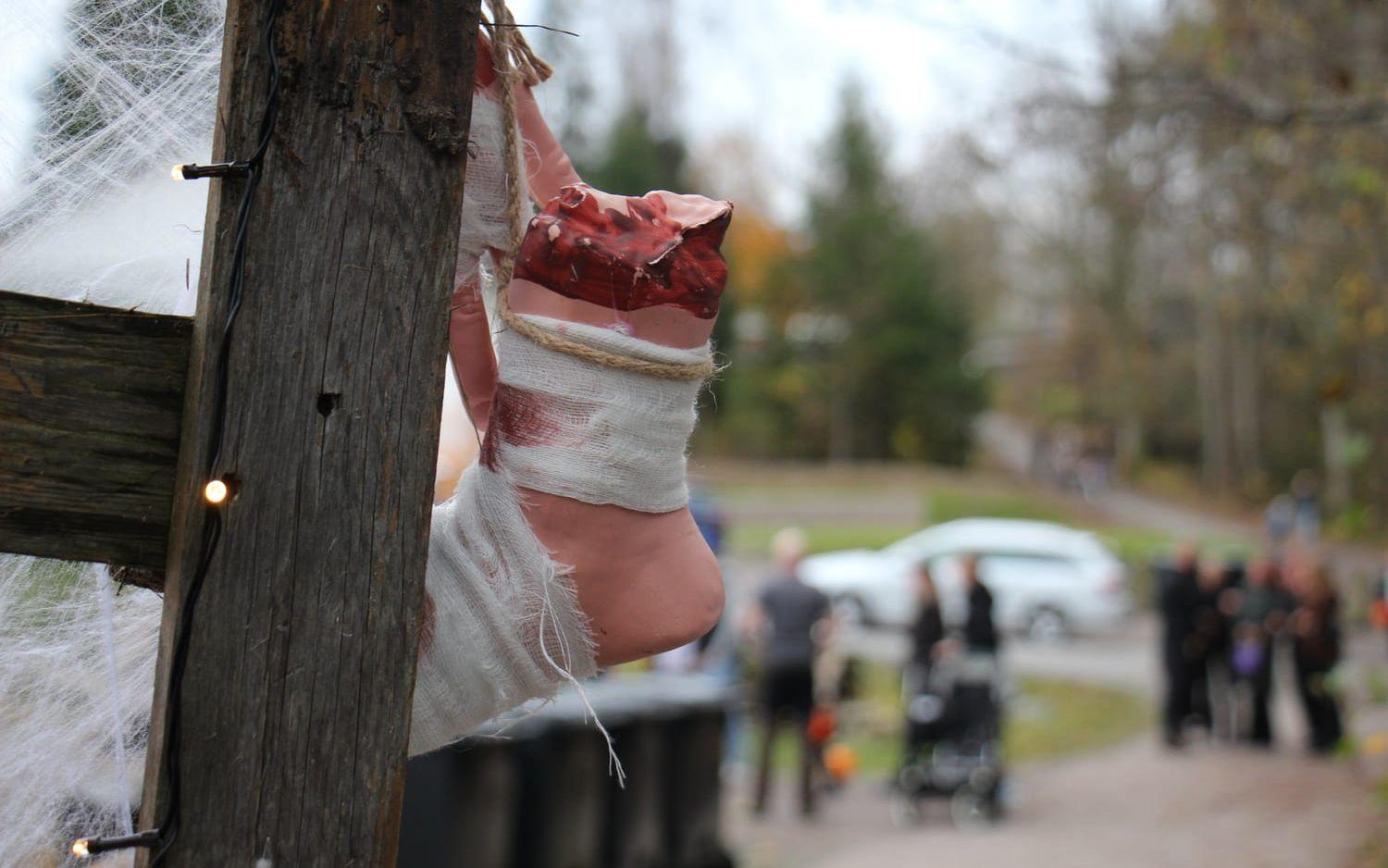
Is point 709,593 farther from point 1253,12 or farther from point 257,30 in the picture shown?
point 1253,12

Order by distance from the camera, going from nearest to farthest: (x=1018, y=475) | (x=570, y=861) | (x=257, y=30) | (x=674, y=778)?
(x=257, y=30), (x=570, y=861), (x=674, y=778), (x=1018, y=475)

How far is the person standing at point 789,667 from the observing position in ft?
33.7

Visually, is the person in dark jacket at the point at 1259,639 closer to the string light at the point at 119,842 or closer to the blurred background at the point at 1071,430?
the blurred background at the point at 1071,430

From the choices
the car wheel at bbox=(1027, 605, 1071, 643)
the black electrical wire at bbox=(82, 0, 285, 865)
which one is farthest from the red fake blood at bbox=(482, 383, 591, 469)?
the car wheel at bbox=(1027, 605, 1071, 643)

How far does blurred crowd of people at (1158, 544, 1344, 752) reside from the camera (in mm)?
12898

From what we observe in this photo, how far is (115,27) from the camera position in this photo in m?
1.47

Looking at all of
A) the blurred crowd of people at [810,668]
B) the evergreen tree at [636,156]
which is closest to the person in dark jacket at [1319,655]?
the blurred crowd of people at [810,668]

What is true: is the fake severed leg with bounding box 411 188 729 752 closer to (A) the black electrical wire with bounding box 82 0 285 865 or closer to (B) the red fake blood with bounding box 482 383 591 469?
(B) the red fake blood with bounding box 482 383 591 469

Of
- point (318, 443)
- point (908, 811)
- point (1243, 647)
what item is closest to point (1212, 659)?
point (1243, 647)

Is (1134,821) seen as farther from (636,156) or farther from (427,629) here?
(636,156)

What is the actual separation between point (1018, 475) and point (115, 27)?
1578 inches

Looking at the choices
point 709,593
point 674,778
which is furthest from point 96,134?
point 674,778

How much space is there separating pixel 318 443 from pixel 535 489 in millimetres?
260

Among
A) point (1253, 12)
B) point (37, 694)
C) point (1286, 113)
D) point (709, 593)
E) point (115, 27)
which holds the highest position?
point (1253, 12)
